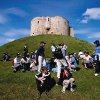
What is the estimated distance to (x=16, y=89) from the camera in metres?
20.3

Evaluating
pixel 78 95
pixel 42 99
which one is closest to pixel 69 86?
pixel 78 95

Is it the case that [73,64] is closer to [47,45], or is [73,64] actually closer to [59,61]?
[59,61]

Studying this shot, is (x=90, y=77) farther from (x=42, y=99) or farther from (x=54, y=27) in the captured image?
(x=54, y=27)

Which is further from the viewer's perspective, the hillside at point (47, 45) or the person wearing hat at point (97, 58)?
the hillside at point (47, 45)

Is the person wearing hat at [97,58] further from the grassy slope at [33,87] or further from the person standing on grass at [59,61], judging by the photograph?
the person standing on grass at [59,61]

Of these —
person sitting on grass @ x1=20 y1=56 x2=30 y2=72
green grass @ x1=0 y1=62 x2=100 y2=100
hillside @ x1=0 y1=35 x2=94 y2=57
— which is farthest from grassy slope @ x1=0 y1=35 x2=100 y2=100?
hillside @ x1=0 y1=35 x2=94 y2=57

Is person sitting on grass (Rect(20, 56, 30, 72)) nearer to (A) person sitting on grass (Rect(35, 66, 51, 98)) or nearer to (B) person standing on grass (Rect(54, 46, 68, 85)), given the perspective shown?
(B) person standing on grass (Rect(54, 46, 68, 85))

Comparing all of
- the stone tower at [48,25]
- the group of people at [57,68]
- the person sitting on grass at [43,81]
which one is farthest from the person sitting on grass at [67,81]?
the stone tower at [48,25]

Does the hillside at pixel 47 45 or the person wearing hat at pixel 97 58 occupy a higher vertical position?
the hillside at pixel 47 45

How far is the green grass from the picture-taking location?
61.2ft

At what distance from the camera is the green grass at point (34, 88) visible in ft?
61.2

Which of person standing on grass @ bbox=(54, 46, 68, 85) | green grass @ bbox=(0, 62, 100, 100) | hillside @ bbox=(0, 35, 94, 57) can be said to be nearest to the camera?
green grass @ bbox=(0, 62, 100, 100)

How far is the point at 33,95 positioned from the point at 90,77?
6.75 m

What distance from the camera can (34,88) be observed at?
2045cm
